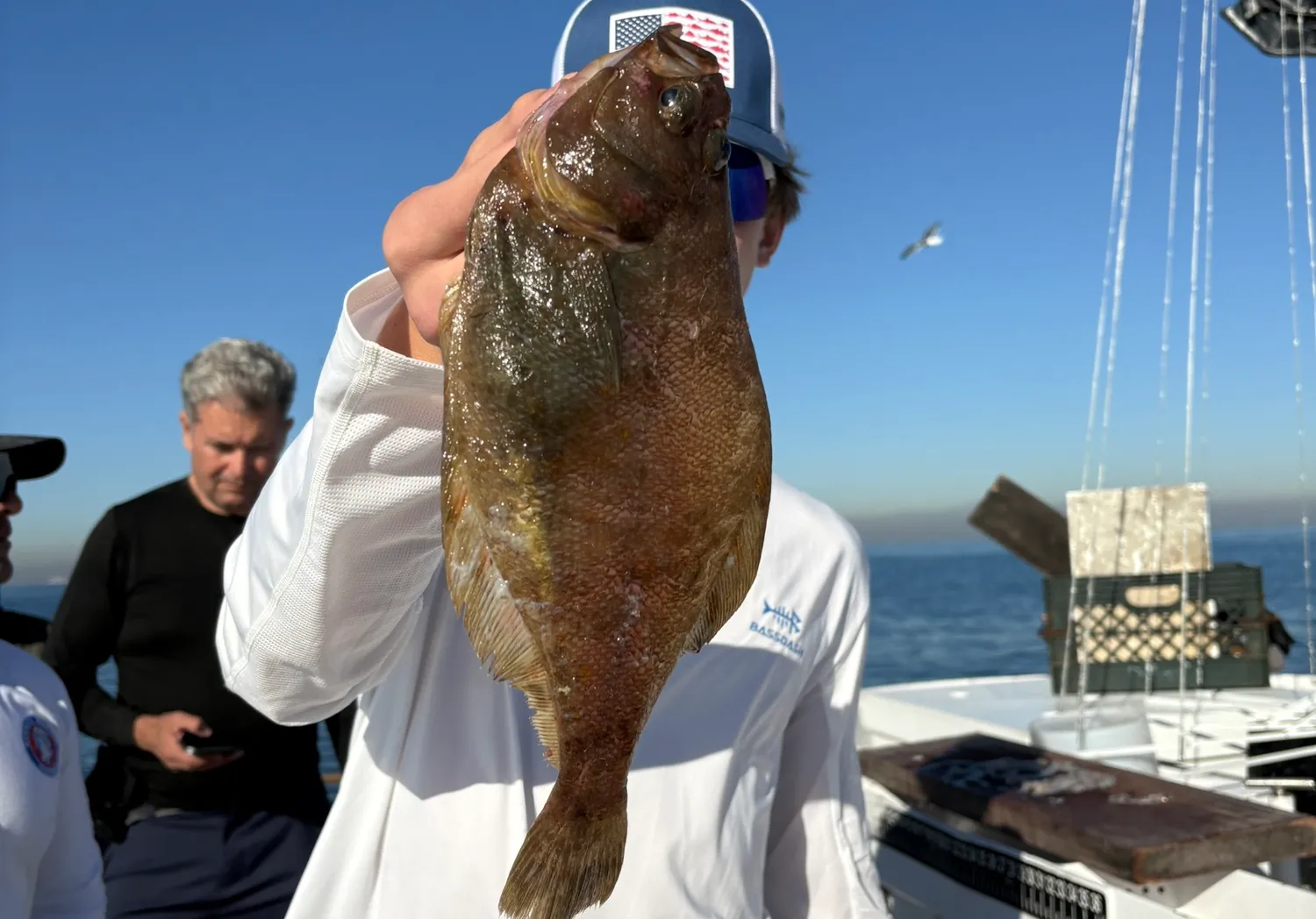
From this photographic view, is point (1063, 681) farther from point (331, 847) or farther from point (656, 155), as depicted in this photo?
point (656, 155)

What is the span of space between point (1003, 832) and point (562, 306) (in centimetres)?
348

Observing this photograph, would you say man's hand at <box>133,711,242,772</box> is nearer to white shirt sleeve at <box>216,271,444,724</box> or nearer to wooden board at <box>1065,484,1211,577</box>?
white shirt sleeve at <box>216,271,444,724</box>

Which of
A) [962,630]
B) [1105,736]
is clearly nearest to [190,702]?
[1105,736]

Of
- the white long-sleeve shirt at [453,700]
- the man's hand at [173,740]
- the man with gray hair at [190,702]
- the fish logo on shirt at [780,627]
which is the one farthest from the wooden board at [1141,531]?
the man's hand at [173,740]

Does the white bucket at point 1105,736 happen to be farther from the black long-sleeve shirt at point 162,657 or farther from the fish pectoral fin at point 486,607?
the fish pectoral fin at point 486,607

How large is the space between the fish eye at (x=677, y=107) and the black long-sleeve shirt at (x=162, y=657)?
371cm

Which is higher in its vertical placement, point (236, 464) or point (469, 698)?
point (236, 464)

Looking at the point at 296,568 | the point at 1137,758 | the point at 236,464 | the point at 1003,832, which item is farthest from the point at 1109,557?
the point at 296,568

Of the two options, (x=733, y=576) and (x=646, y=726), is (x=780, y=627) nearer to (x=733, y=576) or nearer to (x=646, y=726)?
(x=646, y=726)

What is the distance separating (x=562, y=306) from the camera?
1215 millimetres

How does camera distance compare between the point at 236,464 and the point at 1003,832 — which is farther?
the point at 236,464

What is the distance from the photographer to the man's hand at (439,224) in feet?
4.28

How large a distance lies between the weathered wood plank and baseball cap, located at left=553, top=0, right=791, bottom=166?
6.17 metres

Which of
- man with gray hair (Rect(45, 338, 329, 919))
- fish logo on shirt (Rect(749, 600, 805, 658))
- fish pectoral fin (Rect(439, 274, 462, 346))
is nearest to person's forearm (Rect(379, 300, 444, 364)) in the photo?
fish pectoral fin (Rect(439, 274, 462, 346))
